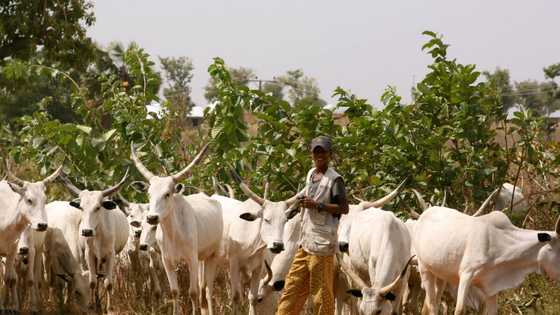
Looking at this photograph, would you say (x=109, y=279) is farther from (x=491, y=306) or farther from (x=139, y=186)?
(x=491, y=306)

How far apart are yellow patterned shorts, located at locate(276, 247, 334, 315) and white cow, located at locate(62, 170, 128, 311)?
4.26 metres

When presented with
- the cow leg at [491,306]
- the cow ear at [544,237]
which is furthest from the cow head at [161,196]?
→ the cow ear at [544,237]

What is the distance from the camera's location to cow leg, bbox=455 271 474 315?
10156mm

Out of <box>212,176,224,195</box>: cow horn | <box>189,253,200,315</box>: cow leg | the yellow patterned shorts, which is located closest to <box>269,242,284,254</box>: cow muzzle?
the yellow patterned shorts

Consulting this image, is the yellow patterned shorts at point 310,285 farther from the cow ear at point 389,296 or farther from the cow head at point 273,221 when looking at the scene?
the cow head at point 273,221

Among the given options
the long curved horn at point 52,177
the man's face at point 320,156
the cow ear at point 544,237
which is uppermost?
the man's face at point 320,156

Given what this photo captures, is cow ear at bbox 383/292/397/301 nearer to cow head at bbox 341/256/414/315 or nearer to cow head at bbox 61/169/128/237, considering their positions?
cow head at bbox 341/256/414/315

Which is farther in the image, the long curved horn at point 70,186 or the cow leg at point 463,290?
the long curved horn at point 70,186

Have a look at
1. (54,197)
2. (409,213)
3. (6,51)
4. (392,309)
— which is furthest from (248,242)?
(6,51)

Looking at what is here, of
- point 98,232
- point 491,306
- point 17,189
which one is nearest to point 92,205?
point 98,232

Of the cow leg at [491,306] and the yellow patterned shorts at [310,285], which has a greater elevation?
the yellow patterned shorts at [310,285]

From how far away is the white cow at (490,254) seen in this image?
10.1 m

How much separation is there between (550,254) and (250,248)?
396cm

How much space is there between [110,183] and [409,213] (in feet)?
14.5
